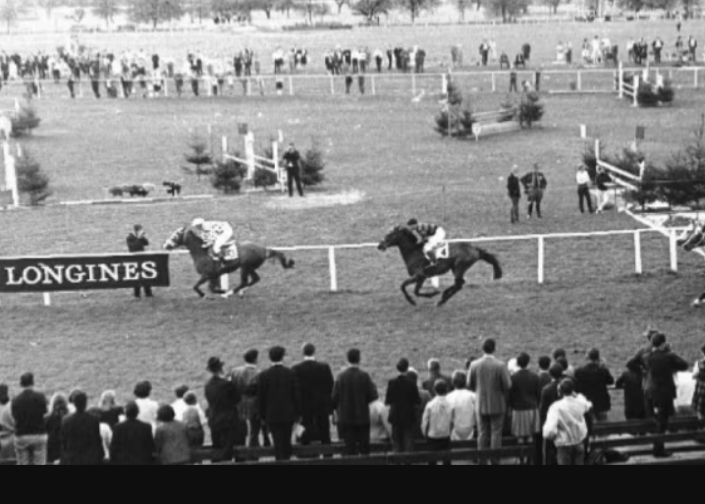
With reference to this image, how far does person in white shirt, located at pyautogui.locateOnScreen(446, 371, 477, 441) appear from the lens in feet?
29.6

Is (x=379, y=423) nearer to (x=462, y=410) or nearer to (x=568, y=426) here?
(x=462, y=410)

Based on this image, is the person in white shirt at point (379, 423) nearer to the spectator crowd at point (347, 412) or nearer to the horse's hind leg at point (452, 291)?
the spectator crowd at point (347, 412)

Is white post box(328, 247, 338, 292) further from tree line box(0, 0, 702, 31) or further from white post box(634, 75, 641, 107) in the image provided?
tree line box(0, 0, 702, 31)

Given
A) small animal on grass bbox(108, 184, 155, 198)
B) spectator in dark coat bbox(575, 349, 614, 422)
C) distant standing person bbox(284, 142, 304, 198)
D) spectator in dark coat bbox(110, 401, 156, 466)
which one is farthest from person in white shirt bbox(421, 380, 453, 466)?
small animal on grass bbox(108, 184, 155, 198)

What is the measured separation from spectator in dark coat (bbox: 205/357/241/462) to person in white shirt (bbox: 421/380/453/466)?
1294 mm

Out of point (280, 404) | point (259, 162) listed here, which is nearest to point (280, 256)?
point (280, 404)

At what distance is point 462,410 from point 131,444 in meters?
2.24

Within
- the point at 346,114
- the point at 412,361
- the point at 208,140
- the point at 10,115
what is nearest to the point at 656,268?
the point at 412,361

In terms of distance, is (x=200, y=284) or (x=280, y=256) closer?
(x=280, y=256)

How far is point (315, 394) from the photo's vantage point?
9.30 meters

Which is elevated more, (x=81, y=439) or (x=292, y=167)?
(x=292, y=167)

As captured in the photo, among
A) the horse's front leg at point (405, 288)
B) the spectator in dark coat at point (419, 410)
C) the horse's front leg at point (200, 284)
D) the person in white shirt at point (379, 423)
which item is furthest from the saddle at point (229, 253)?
the spectator in dark coat at point (419, 410)

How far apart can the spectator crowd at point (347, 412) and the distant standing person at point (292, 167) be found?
437 inches

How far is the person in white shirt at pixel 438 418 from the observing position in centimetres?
893
